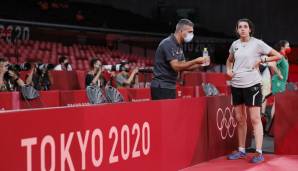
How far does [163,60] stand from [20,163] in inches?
95.1

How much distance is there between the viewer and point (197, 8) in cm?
2512

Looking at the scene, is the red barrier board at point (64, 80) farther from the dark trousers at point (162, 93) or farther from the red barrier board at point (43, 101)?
the dark trousers at point (162, 93)

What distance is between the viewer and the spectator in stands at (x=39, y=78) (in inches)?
317

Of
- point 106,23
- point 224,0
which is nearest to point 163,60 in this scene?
point 106,23

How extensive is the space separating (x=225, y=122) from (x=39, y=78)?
3621 mm

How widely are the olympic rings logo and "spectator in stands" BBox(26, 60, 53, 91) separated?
3407 millimetres

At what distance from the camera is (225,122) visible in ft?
18.9

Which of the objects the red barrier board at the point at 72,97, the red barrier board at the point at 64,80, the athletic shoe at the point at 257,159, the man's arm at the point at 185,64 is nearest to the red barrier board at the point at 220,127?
the athletic shoe at the point at 257,159

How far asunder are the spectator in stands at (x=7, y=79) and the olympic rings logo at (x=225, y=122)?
2935 millimetres

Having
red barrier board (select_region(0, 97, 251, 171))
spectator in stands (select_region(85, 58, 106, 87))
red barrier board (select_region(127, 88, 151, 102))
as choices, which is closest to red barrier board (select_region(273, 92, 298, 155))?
red barrier board (select_region(0, 97, 251, 171))

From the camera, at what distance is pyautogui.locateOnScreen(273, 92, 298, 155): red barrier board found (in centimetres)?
571

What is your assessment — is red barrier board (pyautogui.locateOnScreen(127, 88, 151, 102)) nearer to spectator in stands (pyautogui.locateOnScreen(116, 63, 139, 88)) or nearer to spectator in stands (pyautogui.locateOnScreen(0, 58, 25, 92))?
spectator in stands (pyautogui.locateOnScreen(116, 63, 139, 88))

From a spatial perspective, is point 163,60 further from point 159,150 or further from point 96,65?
point 96,65

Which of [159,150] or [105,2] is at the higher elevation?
[105,2]
